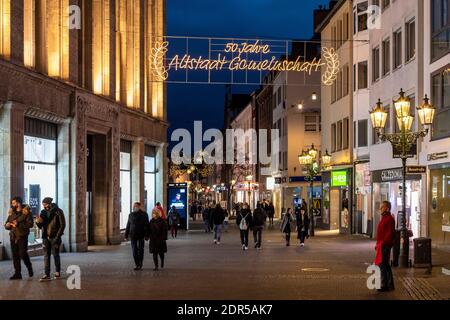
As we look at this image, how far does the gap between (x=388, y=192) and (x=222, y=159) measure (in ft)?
292

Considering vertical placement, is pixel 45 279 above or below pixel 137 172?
below

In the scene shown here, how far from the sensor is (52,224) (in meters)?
19.7

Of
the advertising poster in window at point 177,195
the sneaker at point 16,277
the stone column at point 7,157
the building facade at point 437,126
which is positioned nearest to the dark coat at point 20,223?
the sneaker at point 16,277

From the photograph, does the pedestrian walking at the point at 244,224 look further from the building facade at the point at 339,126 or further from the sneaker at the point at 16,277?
the building facade at the point at 339,126

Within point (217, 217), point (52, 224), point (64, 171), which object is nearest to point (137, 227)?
point (52, 224)

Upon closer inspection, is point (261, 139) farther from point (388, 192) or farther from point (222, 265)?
point (222, 265)

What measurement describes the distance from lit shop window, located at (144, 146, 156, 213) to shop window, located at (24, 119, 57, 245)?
14.2 metres

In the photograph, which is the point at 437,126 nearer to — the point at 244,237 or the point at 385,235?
the point at 244,237

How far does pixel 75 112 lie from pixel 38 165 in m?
2.72

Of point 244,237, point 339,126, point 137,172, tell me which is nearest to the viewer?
point 244,237

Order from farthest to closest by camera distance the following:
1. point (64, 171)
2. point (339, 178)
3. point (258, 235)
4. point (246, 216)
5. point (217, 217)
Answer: point (339, 178), point (217, 217), point (258, 235), point (246, 216), point (64, 171)

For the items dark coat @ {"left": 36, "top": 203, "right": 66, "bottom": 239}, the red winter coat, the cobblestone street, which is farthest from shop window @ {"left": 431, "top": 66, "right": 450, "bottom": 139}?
dark coat @ {"left": 36, "top": 203, "right": 66, "bottom": 239}

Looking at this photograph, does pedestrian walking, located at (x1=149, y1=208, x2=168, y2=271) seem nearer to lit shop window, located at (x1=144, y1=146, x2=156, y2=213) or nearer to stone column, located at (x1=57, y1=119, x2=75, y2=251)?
stone column, located at (x1=57, y1=119, x2=75, y2=251)

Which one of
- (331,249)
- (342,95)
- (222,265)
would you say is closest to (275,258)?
(222,265)
